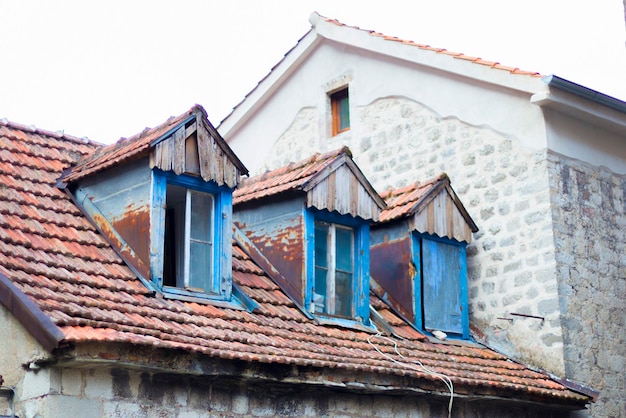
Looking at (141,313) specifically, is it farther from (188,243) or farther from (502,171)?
(502,171)

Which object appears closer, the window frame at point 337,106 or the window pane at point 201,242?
the window pane at point 201,242

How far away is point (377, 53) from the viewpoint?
1301 centimetres

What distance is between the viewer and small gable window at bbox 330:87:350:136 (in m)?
13.6

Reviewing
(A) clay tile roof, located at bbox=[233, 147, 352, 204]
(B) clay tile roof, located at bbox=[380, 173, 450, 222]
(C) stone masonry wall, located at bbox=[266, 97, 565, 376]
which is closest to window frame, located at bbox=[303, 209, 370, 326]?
(A) clay tile roof, located at bbox=[233, 147, 352, 204]

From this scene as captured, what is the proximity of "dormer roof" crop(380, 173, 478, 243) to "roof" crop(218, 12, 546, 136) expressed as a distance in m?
1.37

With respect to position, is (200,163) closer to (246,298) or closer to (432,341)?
(246,298)

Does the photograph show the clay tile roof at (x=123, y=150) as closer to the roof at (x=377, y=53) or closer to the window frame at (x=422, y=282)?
the window frame at (x=422, y=282)

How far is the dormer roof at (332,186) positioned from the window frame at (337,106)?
3160 mm

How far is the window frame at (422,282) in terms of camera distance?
10.7 meters

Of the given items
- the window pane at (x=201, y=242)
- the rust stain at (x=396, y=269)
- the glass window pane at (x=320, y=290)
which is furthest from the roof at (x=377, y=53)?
the window pane at (x=201, y=242)

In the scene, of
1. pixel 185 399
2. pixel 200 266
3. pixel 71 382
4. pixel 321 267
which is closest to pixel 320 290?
pixel 321 267

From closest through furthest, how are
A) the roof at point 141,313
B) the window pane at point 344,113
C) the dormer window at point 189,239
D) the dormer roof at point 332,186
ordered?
the roof at point 141,313 → the dormer window at point 189,239 → the dormer roof at point 332,186 → the window pane at point 344,113

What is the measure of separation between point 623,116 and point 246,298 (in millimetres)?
5293

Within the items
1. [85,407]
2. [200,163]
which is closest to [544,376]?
[200,163]
